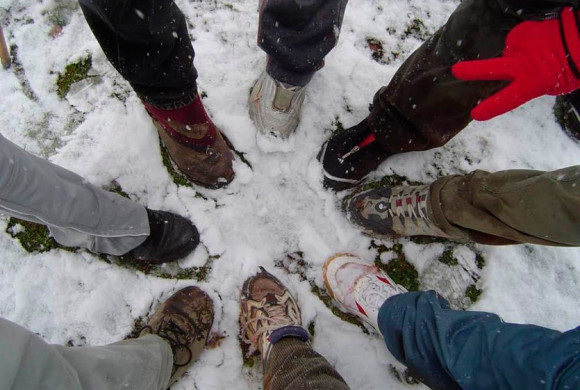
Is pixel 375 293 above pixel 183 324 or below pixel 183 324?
above

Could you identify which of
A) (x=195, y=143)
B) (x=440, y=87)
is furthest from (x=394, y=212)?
(x=195, y=143)

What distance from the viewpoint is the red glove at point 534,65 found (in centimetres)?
91

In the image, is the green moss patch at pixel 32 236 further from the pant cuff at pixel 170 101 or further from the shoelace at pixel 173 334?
the pant cuff at pixel 170 101

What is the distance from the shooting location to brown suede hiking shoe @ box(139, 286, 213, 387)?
5.20 ft

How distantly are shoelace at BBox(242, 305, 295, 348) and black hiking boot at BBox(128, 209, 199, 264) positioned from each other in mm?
478

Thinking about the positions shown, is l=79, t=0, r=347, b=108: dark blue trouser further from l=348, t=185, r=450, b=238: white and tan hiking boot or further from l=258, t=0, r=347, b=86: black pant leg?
l=348, t=185, r=450, b=238: white and tan hiking boot

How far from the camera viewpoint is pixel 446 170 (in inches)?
78.7

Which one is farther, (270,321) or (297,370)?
(270,321)

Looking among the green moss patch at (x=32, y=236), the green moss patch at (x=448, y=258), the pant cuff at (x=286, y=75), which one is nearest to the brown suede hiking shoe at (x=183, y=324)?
the green moss patch at (x=32, y=236)

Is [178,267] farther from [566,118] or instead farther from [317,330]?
[566,118]

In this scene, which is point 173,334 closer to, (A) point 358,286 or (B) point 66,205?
(B) point 66,205

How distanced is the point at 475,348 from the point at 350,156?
1.02 metres

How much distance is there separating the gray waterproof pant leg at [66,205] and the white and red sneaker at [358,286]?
92cm

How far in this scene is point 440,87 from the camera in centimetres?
137
